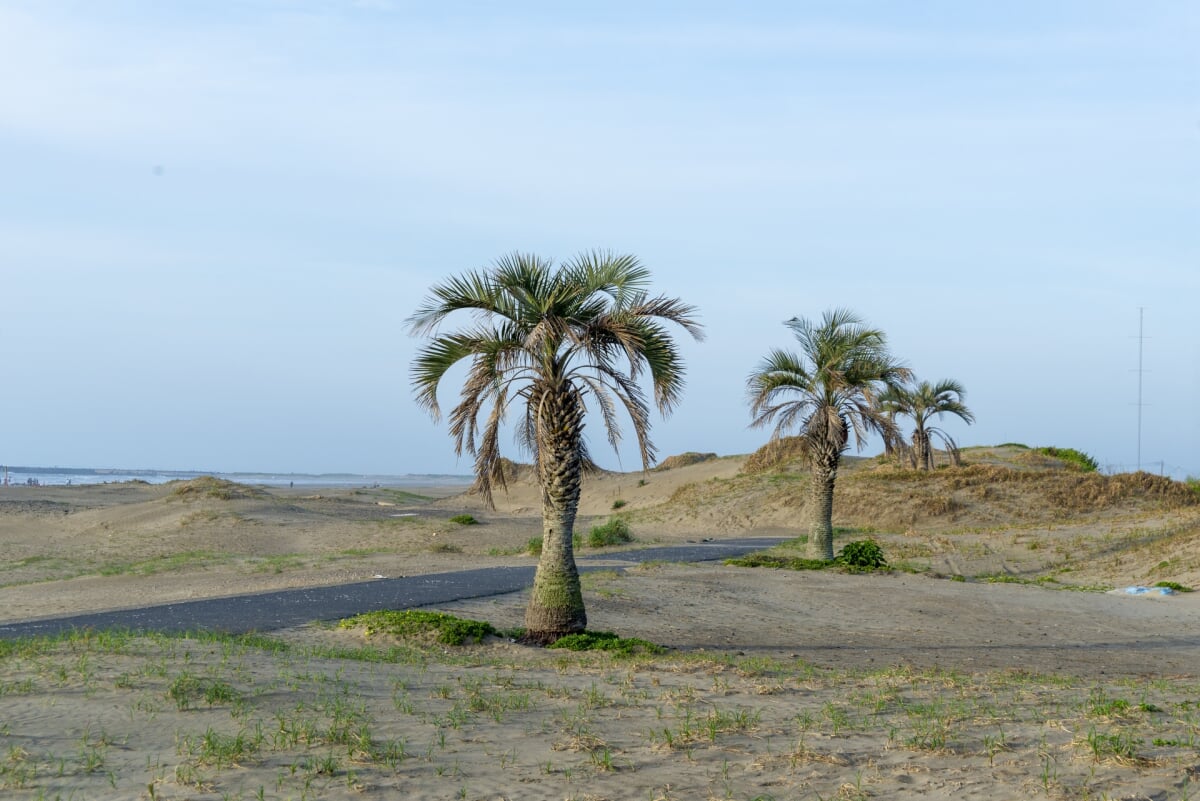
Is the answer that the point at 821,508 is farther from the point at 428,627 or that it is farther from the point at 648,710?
the point at 648,710

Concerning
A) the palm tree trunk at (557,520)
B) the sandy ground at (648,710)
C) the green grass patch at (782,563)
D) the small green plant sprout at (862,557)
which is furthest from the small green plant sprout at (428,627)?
the small green plant sprout at (862,557)

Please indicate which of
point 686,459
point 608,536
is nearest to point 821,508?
point 608,536

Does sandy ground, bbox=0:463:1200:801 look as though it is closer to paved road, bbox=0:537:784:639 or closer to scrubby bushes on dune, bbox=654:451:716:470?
paved road, bbox=0:537:784:639

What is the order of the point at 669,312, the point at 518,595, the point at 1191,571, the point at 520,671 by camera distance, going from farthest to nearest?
the point at 1191,571 → the point at 518,595 → the point at 669,312 → the point at 520,671

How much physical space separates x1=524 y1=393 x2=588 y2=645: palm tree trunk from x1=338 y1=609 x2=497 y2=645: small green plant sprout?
62 cm

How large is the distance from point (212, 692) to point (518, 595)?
31.9 ft

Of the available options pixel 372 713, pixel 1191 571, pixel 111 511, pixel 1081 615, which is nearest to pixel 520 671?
pixel 372 713

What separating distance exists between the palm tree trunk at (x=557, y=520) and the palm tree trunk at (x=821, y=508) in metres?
11.6

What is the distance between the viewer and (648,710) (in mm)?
8477

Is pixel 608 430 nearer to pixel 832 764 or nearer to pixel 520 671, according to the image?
pixel 520 671

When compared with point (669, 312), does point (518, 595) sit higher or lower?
lower

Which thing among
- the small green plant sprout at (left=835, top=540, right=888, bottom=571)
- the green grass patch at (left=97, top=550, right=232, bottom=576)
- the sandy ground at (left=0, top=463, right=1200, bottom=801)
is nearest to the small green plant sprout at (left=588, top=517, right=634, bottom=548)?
the small green plant sprout at (left=835, top=540, right=888, bottom=571)

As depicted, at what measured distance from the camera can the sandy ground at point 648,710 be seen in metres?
6.39

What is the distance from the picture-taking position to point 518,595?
17.5 m
